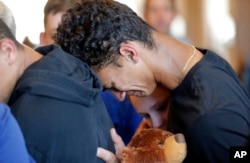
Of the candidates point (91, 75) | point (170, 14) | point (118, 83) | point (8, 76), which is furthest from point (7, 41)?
point (170, 14)

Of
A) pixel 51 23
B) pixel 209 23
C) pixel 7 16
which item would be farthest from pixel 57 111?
pixel 209 23

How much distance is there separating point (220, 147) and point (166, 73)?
23 centimetres

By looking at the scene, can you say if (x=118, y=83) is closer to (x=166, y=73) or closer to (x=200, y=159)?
(x=166, y=73)

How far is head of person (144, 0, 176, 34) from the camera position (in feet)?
7.47

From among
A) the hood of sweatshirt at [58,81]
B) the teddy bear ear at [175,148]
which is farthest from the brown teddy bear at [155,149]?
the hood of sweatshirt at [58,81]

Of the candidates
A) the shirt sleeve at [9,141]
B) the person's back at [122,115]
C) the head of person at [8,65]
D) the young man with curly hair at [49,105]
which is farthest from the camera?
the person's back at [122,115]

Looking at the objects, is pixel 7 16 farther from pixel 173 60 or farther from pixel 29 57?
pixel 173 60

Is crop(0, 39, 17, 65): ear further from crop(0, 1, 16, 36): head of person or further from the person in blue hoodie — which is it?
crop(0, 1, 16, 36): head of person

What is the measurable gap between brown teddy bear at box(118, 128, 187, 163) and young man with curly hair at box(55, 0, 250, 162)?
0.06 meters

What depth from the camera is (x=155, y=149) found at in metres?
0.90

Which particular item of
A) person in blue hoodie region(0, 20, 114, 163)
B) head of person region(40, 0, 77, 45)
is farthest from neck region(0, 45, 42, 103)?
head of person region(40, 0, 77, 45)

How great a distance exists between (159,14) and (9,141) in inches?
68.5

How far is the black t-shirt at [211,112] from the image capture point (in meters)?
0.94

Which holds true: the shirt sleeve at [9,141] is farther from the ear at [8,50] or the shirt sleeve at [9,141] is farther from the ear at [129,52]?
the ear at [129,52]
